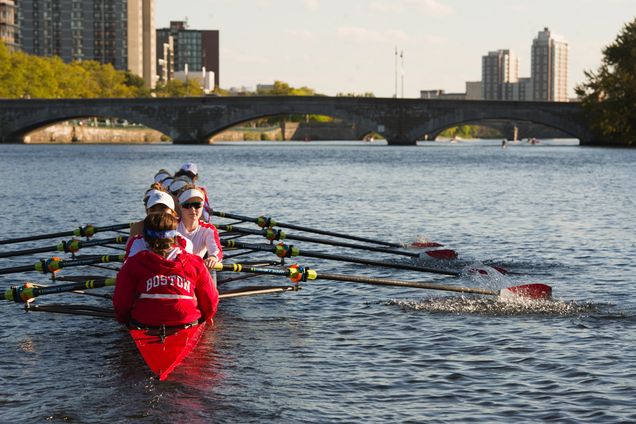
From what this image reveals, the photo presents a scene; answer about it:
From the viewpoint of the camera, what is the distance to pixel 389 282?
47.3ft

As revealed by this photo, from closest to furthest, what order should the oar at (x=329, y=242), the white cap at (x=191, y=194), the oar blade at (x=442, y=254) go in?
the white cap at (x=191, y=194), the oar at (x=329, y=242), the oar blade at (x=442, y=254)

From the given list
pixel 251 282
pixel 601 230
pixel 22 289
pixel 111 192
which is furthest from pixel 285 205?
pixel 22 289

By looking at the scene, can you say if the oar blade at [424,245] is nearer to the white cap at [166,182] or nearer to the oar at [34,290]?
the white cap at [166,182]

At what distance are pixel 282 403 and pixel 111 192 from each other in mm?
34494

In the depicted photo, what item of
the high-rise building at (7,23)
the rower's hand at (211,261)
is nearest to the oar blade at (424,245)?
the rower's hand at (211,261)

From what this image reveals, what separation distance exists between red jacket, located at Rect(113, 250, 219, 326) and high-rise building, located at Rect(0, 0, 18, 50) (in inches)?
7215

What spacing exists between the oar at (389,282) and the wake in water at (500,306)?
15cm

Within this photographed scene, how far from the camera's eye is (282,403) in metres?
10.8

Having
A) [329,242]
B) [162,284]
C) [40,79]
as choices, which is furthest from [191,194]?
[40,79]

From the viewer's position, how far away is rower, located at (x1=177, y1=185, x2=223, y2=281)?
12992mm

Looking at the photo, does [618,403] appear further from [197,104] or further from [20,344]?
[197,104]

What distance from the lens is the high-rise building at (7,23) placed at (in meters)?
186

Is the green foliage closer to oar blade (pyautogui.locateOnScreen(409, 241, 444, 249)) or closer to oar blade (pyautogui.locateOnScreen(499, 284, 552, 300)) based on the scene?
oar blade (pyautogui.locateOnScreen(409, 241, 444, 249))

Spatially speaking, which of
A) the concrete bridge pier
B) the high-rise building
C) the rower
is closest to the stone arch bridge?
the concrete bridge pier
